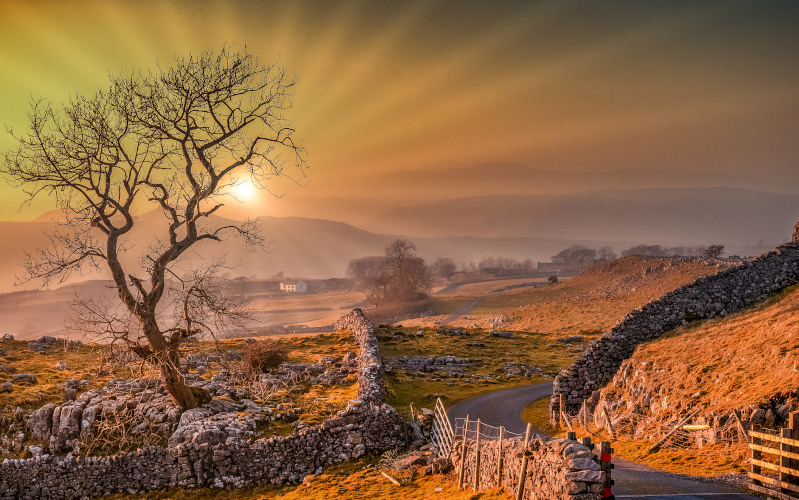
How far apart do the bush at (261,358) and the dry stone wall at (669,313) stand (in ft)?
63.9

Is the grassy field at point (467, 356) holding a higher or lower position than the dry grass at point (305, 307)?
lower

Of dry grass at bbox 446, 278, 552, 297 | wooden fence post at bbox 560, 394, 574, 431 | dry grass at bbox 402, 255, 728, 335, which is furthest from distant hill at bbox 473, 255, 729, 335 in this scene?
wooden fence post at bbox 560, 394, 574, 431

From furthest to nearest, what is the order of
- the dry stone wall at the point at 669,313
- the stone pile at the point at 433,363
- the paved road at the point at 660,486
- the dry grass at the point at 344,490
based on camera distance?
the stone pile at the point at 433,363 → the dry stone wall at the point at 669,313 → the dry grass at the point at 344,490 → the paved road at the point at 660,486

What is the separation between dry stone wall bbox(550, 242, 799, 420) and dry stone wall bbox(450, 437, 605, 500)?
11.4 meters

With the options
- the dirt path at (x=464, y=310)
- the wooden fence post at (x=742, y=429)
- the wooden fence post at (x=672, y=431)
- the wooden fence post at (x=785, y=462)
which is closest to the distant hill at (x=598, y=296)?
the dirt path at (x=464, y=310)

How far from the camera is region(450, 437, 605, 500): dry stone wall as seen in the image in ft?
41.3

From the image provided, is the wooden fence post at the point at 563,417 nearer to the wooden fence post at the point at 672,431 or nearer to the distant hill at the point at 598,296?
the wooden fence post at the point at 672,431

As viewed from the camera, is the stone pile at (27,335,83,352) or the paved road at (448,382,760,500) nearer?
the paved road at (448,382,760,500)

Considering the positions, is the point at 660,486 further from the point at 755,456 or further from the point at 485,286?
the point at 485,286

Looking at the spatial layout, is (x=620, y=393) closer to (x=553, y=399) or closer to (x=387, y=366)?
(x=553, y=399)

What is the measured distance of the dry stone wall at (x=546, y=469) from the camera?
12594 mm

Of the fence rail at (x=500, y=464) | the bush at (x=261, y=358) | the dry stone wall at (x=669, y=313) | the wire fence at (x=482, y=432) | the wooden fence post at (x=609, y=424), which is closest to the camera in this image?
the fence rail at (x=500, y=464)

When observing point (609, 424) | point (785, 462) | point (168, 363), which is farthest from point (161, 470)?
point (785, 462)

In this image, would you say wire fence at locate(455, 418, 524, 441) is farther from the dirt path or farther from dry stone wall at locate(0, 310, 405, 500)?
the dirt path
